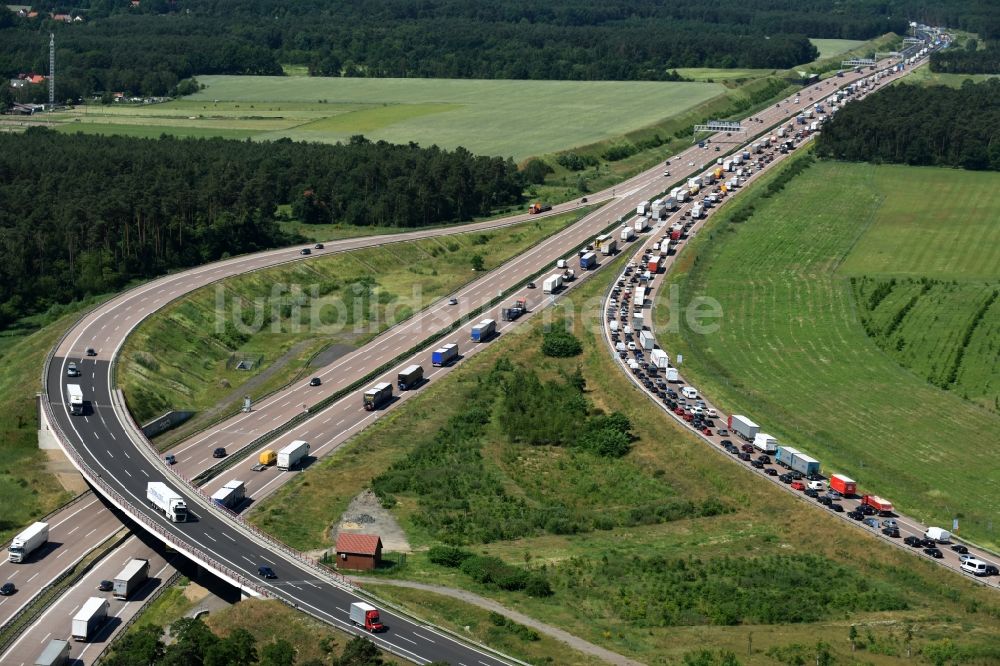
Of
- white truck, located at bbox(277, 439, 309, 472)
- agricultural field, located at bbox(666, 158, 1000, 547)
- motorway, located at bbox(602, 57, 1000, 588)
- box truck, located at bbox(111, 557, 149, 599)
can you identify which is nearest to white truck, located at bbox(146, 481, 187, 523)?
box truck, located at bbox(111, 557, 149, 599)

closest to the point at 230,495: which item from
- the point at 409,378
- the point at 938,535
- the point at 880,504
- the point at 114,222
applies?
the point at 409,378

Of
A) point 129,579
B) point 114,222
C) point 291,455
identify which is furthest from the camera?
point 114,222

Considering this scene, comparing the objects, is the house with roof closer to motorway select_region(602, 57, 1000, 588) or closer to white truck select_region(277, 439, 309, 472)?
white truck select_region(277, 439, 309, 472)

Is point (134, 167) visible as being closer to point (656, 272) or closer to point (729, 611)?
point (656, 272)

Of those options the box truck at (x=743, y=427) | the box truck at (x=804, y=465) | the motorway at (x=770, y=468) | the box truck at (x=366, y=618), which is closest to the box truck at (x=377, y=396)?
the motorway at (x=770, y=468)

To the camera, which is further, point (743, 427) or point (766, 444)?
point (743, 427)

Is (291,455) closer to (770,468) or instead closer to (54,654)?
(54,654)

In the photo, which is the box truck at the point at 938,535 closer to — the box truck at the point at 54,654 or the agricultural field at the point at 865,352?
the agricultural field at the point at 865,352
